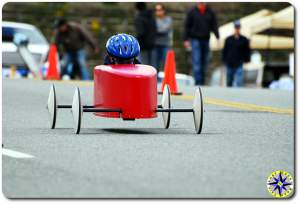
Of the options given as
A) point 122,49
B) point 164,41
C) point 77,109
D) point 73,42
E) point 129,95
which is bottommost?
point 73,42

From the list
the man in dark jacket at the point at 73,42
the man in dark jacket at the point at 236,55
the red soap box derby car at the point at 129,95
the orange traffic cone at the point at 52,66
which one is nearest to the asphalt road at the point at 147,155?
the red soap box derby car at the point at 129,95

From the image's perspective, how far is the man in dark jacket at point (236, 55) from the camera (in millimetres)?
28109

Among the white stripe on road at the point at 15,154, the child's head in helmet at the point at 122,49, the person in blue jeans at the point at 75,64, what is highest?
the child's head in helmet at the point at 122,49

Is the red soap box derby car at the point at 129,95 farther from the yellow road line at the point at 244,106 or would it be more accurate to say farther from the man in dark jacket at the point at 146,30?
the man in dark jacket at the point at 146,30

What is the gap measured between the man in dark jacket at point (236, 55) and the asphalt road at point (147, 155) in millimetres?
10343

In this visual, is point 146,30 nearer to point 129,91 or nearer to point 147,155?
point 129,91

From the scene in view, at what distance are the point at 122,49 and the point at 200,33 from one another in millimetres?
12686

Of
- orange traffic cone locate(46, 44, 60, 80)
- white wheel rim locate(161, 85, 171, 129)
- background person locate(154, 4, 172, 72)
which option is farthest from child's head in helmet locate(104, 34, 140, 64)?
orange traffic cone locate(46, 44, 60, 80)

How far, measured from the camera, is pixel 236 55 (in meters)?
28.1

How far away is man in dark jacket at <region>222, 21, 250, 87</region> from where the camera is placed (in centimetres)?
2811

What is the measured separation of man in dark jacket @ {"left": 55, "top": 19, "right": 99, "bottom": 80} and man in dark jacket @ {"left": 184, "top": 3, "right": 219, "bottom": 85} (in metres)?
2.84

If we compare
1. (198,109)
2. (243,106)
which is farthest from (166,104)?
(243,106)

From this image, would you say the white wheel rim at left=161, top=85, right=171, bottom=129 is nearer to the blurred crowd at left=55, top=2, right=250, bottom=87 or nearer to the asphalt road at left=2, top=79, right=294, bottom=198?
the asphalt road at left=2, top=79, right=294, bottom=198

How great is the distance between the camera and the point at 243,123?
1524 cm
